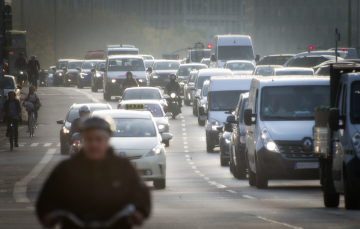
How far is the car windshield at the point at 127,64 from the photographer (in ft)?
147

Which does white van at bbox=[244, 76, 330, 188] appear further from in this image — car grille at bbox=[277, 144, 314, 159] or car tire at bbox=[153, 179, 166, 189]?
car tire at bbox=[153, 179, 166, 189]

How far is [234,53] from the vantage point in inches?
2010

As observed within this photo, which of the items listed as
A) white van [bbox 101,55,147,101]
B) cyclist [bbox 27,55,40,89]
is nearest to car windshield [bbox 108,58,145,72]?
white van [bbox 101,55,147,101]

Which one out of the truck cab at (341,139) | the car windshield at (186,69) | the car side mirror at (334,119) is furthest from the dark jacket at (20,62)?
the car side mirror at (334,119)

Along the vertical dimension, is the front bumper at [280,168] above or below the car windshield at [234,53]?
below

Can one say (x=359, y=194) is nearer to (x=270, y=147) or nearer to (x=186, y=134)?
(x=270, y=147)

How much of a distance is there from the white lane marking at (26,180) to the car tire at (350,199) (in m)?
→ 5.24

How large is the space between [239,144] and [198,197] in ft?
14.0

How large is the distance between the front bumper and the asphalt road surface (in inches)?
12.0

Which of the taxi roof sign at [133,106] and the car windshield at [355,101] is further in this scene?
the taxi roof sign at [133,106]

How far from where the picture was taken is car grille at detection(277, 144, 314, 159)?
52.3ft

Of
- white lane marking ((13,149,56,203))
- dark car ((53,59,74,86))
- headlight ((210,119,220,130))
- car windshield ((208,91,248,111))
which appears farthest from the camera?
dark car ((53,59,74,86))

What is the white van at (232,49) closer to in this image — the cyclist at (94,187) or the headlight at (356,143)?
the headlight at (356,143)

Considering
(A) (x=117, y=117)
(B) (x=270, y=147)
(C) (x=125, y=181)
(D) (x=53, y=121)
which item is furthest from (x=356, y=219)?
(D) (x=53, y=121)
